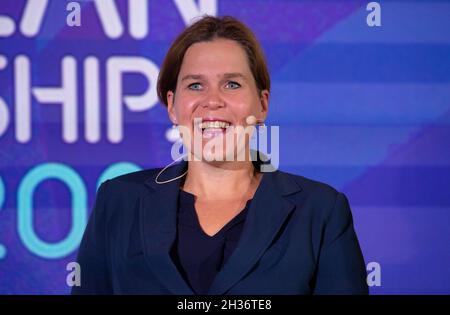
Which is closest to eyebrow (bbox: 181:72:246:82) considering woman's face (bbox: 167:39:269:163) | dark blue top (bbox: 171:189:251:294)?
woman's face (bbox: 167:39:269:163)

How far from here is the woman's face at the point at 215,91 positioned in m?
1.82

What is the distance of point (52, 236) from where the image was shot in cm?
220

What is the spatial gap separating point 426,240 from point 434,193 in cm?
17

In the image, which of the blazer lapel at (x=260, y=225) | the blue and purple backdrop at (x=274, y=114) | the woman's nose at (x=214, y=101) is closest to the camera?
the blazer lapel at (x=260, y=225)

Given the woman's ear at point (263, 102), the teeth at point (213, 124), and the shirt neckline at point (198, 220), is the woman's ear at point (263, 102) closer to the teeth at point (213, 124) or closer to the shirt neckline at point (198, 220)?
the teeth at point (213, 124)

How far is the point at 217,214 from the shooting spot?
1812mm

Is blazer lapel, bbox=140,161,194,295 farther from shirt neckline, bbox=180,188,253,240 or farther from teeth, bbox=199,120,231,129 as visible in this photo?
teeth, bbox=199,120,231,129

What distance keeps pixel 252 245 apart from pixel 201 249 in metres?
0.14

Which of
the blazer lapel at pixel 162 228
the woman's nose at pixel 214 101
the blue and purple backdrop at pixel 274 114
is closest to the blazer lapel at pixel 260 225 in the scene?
the blazer lapel at pixel 162 228

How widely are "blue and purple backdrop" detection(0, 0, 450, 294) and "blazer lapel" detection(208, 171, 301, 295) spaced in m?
0.41

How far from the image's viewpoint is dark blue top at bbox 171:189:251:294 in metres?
1.69

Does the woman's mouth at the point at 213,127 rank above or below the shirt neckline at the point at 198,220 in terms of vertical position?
above

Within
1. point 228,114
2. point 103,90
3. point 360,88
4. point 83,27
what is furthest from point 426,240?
point 83,27

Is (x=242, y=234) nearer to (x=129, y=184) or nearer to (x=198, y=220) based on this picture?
(x=198, y=220)
